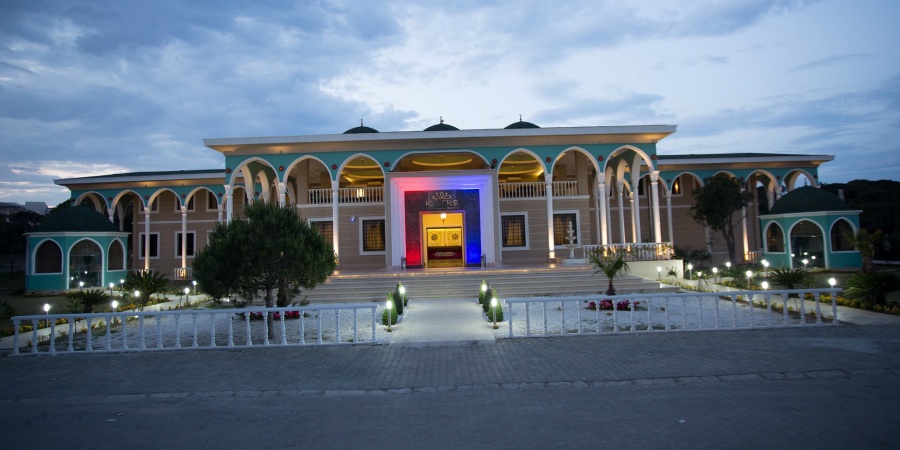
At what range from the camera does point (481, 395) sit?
547 cm

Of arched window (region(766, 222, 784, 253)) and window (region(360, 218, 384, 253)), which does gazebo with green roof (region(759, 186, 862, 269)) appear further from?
window (region(360, 218, 384, 253))

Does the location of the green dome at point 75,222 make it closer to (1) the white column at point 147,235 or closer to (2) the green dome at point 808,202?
(1) the white column at point 147,235

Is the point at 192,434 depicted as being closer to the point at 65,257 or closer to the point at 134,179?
the point at 65,257

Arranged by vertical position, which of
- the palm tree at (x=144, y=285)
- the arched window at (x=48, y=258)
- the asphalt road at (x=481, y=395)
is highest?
the arched window at (x=48, y=258)

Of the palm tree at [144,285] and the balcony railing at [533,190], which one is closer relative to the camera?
the palm tree at [144,285]

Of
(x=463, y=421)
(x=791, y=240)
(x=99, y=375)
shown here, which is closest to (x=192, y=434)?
(x=463, y=421)

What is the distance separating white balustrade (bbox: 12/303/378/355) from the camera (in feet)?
26.7

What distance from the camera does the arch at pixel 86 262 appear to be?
19.7m

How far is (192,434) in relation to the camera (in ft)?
14.7

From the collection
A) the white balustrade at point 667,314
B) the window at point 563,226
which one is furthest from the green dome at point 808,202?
the white balustrade at point 667,314

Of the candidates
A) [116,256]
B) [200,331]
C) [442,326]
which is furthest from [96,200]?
[442,326]

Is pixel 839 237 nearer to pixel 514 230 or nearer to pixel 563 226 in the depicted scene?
pixel 563 226

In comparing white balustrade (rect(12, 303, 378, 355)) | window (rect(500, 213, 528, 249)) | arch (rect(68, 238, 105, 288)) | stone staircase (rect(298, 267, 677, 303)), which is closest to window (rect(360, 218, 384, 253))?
stone staircase (rect(298, 267, 677, 303))

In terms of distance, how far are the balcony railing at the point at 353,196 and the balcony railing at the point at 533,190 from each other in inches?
208
